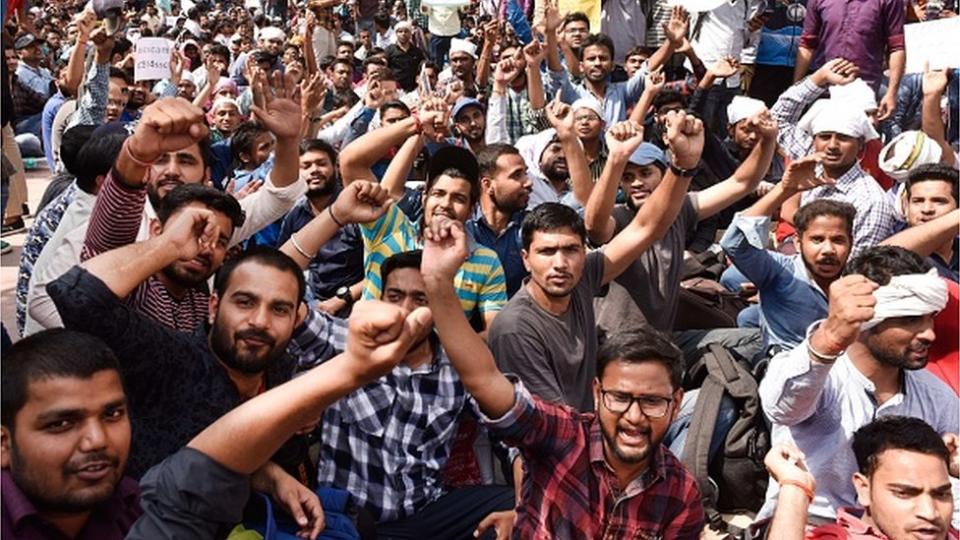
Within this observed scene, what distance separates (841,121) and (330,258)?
2481 mm

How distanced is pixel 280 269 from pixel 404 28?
8639mm

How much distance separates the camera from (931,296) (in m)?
3.12

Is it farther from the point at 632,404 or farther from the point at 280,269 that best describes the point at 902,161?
the point at 280,269

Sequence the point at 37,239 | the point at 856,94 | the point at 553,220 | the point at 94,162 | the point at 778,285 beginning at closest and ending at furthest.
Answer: the point at 94,162, the point at 37,239, the point at 553,220, the point at 778,285, the point at 856,94

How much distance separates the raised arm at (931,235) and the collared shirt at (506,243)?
153 cm

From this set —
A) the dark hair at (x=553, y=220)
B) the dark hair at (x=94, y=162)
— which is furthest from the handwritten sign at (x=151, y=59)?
the dark hair at (x=553, y=220)

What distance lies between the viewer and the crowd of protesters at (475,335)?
1897mm

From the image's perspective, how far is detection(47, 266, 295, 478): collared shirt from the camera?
92.1 inches

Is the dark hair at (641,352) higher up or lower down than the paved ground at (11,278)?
higher up

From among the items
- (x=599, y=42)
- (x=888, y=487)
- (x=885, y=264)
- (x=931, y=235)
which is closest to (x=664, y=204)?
(x=885, y=264)

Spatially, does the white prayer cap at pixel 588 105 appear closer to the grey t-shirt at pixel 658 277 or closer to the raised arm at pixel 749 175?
the raised arm at pixel 749 175

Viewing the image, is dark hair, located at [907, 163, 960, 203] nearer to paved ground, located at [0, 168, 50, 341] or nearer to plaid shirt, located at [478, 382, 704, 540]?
plaid shirt, located at [478, 382, 704, 540]

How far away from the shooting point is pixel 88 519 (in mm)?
1892

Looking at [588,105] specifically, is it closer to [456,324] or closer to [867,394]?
[867,394]
